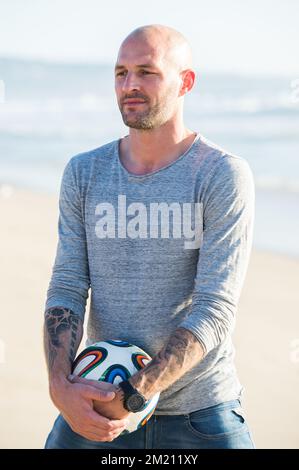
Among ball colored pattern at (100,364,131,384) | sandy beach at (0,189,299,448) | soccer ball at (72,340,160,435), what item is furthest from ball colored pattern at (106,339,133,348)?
sandy beach at (0,189,299,448)

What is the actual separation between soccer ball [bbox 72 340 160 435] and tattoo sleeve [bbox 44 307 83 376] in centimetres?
9

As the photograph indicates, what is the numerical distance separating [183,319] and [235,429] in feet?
1.73

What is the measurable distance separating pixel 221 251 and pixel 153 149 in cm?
62

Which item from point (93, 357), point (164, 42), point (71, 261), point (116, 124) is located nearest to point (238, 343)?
point (71, 261)

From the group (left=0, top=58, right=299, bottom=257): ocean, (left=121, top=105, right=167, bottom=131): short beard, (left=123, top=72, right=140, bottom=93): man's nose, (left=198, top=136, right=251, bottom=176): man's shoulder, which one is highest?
(left=123, top=72, right=140, bottom=93): man's nose

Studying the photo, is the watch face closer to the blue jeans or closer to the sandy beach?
the blue jeans

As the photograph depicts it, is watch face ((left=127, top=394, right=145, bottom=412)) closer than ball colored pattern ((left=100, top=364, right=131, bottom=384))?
Yes

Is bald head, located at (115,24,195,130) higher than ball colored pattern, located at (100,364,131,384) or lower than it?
higher

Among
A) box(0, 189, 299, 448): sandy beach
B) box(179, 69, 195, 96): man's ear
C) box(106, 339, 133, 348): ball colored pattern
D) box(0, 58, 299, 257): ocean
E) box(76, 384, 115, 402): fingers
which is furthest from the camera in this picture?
box(0, 58, 299, 257): ocean

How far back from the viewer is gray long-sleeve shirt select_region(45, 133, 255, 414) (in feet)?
12.7

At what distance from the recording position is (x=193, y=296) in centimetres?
388

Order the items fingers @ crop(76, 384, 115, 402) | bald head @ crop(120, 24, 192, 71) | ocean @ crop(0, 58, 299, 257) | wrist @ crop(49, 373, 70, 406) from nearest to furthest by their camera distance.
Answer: fingers @ crop(76, 384, 115, 402) → wrist @ crop(49, 373, 70, 406) → bald head @ crop(120, 24, 192, 71) → ocean @ crop(0, 58, 299, 257)

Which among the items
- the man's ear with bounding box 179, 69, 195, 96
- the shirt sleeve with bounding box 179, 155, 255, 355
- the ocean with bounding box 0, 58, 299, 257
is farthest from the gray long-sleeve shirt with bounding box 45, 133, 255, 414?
the ocean with bounding box 0, 58, 299, 257

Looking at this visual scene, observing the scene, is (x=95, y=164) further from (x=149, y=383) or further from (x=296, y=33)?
(x=296, y=33)
